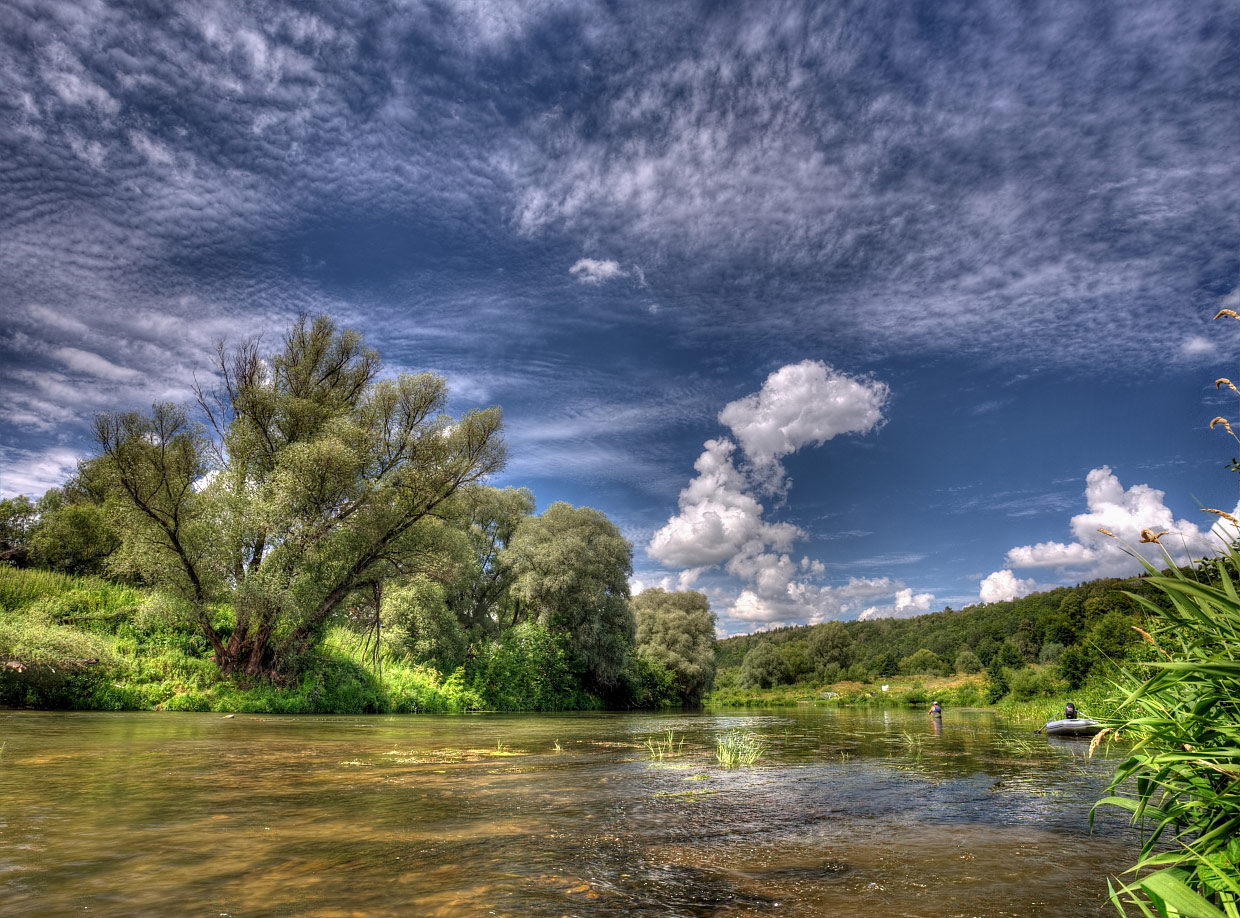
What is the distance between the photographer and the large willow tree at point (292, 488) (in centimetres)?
2536

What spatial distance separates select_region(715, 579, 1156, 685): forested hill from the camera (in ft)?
249

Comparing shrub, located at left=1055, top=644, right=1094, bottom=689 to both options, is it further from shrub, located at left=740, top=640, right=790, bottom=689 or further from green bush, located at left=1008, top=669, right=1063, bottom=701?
shrub, located at left=740, top=640, right=790, bottom=689

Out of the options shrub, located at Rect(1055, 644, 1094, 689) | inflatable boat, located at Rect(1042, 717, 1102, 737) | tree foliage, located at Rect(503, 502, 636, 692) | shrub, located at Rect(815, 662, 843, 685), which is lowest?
shrub, located at Rect(815, 662, 843, 685)

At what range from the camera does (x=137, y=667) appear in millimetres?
23094

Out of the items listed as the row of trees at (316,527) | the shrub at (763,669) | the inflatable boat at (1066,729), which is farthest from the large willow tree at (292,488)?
the shrub at (763,669)

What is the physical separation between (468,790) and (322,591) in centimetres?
2193

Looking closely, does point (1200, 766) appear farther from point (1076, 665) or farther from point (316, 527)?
point (1076, 665)

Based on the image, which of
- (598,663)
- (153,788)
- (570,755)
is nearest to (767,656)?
(598,663)

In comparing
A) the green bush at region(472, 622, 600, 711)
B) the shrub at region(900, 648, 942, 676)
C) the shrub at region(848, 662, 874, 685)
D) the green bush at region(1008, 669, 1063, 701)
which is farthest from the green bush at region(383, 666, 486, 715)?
the shrub at region(900, 648, 942, 676)

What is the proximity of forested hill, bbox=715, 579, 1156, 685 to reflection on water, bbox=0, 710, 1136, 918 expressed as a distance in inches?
2134

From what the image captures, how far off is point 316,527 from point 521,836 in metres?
24.1

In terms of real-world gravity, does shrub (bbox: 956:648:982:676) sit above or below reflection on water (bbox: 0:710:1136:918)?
below

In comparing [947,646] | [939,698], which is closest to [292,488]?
[939,698]

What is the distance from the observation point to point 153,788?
7969 mm
